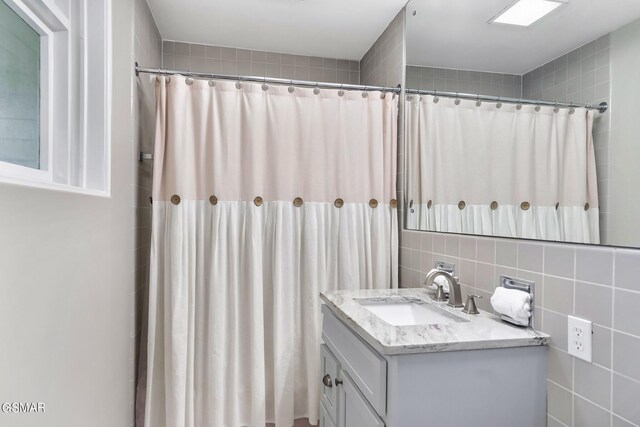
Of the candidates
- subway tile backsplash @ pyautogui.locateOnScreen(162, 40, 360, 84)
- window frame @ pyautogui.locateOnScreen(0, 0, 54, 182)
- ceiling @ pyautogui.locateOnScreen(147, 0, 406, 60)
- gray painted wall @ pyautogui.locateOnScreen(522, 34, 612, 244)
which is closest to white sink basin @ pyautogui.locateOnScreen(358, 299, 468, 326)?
gray painted wall @ pyautogui.locateOnScreen(522, 34, 612, 244)

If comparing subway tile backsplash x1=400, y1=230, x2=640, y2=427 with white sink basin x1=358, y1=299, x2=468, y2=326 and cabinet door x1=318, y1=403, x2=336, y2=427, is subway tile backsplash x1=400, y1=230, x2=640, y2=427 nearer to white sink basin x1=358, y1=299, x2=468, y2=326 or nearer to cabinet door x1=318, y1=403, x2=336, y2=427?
white sink basin x1=358, y1=299, x2=468, y2=326

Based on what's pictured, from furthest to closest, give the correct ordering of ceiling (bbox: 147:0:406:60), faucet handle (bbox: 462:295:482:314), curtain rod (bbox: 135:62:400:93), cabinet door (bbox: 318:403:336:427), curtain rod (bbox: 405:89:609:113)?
1. ceiling (bbox: 147:0:406:60)
2. curtain rod (bbox: 135:62:400:93)
3. cabinet door (bbox: 318:403:336:427)
4. faucet handle (bbox: 462:295:482:314)
5. curtain rod (bbox: 405:89:609:113)

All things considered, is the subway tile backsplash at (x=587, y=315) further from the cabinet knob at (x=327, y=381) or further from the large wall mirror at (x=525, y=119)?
the cabinet knob at (x=327, y=381)

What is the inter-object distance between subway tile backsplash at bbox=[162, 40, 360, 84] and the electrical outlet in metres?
2.21

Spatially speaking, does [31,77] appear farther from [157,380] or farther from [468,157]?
[468,157]

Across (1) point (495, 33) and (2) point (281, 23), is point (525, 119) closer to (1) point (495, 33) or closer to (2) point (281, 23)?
(1) point (495, 33)

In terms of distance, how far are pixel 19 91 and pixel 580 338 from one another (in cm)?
179

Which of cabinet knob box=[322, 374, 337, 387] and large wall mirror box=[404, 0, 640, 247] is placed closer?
large wall mirror box=[404, 0, 640, 247]

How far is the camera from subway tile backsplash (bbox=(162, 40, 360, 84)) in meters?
2.40

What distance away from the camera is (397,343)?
3.26 ft

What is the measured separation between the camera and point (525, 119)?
48.9 inches

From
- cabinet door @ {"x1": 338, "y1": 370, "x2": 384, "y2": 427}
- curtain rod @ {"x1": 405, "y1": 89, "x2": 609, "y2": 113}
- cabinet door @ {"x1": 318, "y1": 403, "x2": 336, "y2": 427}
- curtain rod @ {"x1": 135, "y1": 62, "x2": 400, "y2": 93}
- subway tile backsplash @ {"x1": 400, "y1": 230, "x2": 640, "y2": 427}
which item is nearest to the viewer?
subway tile backsplash @ {"x1": 400, "y1": 230, "x2": 640, "y2": 427}

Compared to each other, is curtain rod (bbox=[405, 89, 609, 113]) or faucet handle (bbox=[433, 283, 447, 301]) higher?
curtain rod (bbox=[405, 89, 609, 113])

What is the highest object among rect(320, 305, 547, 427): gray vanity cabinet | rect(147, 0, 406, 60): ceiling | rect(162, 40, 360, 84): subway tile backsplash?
rect(147, 0, 406, 60): ceiling
